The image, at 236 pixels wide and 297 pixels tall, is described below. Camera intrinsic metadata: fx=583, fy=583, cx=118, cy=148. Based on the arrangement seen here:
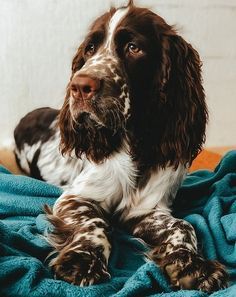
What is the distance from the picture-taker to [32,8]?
10.8 ft

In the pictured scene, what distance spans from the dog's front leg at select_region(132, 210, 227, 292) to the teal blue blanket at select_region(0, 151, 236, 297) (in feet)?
0.16

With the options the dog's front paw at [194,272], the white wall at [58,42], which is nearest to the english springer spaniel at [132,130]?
the dog's front paw at [194,272]

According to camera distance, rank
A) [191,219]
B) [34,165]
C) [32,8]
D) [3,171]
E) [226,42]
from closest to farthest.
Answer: [191,219] → [3,171] → [34,165] → [32,8] → [226,42]

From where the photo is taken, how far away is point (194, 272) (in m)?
1.67

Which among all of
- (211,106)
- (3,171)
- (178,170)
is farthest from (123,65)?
(211,106)

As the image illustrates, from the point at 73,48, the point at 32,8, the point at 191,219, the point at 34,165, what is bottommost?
the point at 34,165

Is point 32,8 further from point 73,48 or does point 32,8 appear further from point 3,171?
point 3,171

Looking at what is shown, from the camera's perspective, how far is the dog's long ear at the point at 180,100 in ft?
7.07

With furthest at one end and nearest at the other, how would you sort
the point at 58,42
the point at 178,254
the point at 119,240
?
the point at 58,42
the point at 119,240
the point at 178,254

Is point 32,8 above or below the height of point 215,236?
above

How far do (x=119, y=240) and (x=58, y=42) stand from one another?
5.40 feet

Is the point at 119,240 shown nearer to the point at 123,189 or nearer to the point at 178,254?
the point at 123,189

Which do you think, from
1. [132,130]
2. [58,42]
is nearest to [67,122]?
[132,130]

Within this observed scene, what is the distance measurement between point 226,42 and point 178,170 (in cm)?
152
